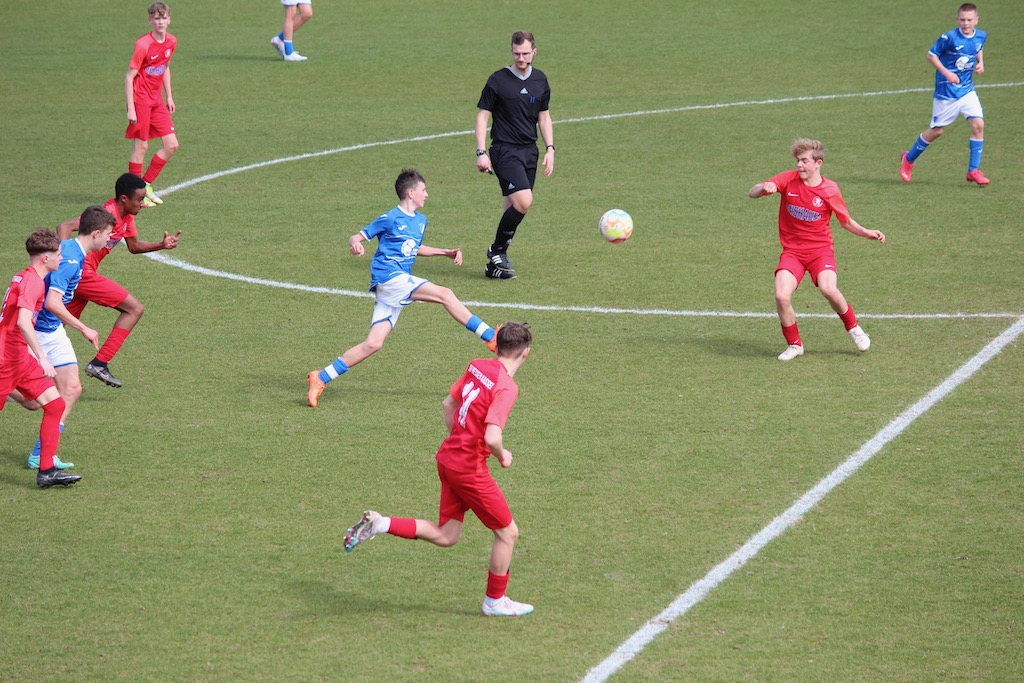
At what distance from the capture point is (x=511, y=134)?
43.2 ft

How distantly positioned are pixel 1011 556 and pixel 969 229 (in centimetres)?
770

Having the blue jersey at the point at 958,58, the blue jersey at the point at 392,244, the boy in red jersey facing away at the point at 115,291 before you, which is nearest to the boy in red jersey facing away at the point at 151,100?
the boy in red jersey facing away at the point at 115,291

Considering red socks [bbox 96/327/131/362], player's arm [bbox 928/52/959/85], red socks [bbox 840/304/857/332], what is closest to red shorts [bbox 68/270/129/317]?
red socks [bbox 96/327/131/362]

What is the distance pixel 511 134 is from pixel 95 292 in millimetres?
5011

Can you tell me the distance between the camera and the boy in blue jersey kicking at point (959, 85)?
1588 centimetres

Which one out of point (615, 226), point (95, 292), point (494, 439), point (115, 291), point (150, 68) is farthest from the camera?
point (150, 68)

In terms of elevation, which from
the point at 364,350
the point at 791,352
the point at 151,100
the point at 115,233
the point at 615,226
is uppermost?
the point at 151,100

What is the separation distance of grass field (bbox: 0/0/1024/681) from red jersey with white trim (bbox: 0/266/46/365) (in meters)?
0.96

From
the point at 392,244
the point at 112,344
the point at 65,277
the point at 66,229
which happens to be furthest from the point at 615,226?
the point at 65,277

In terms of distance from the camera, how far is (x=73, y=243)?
9305 millimetres

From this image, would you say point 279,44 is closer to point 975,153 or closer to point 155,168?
point 155,168

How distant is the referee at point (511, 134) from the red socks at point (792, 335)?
11.4 ft

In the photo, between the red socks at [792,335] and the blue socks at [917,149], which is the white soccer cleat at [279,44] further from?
the red socks at [792,335]

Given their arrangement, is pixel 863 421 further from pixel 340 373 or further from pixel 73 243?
pixel 73 243
